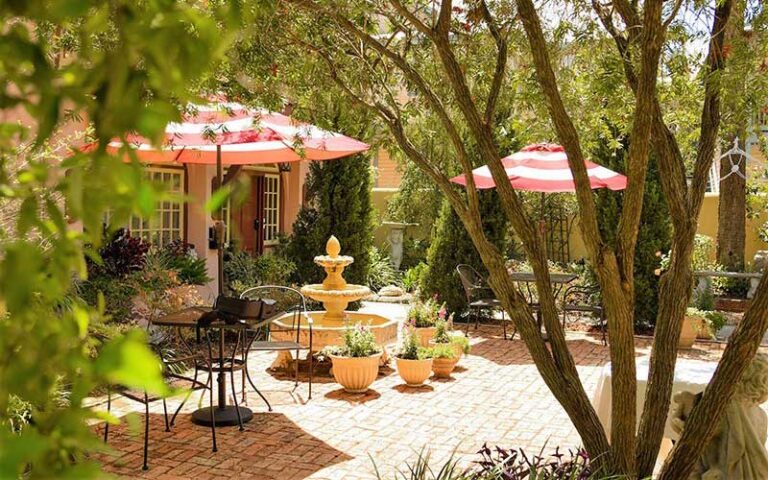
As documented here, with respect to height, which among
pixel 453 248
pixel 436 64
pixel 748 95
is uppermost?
pixel 436 64

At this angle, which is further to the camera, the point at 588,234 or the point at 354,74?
the point at 354,74

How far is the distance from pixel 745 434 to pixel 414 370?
14.4 ft

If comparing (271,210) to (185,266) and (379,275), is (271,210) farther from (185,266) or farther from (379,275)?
(185,266)

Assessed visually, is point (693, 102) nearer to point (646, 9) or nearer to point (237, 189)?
point (646, 9)

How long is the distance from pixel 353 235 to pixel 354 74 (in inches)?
361

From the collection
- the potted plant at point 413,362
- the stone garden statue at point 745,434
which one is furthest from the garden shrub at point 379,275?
the stone garden statue at point 745,434

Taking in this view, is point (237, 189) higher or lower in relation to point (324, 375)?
higher

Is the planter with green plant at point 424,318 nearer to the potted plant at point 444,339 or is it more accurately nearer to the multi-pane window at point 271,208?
the potted plant at point 444,339

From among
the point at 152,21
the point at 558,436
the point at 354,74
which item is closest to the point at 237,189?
the point at 152,21

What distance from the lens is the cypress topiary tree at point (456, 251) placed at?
1316 centimetres

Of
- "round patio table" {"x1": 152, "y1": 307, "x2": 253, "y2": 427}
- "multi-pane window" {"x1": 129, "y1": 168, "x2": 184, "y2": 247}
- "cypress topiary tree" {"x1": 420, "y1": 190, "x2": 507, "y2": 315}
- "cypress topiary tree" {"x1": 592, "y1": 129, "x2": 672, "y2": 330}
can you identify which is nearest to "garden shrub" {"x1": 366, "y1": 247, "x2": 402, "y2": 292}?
"cypress topiary tree" {"x1": 420, "y1": 190, "x2": 507, "y2": 315}

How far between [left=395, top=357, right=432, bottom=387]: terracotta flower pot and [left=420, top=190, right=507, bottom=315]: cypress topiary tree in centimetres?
498

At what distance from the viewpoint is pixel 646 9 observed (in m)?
3.52

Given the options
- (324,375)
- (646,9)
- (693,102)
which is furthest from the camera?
(324,375)
